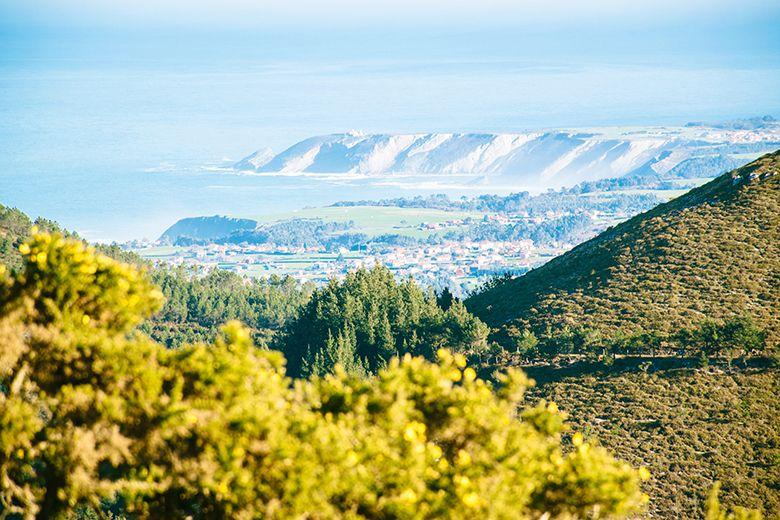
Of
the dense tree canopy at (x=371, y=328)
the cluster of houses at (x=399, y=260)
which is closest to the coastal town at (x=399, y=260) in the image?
the cluster of houses at (x=399, y=260)

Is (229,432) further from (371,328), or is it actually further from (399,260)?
(399,260)

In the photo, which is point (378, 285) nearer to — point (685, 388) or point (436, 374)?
point (685, 388)

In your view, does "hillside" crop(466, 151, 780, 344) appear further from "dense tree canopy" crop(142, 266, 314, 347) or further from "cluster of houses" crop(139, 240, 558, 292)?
"cluster of houses" crop(139, 240, 558, 292)

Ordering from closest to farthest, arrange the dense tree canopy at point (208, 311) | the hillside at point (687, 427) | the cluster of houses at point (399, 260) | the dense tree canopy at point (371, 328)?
the hillside at point (687, 427), the dense tree canopy at point (371, 328), the dense tree canopy at point (208, 311), the cluster of houses at point (399, 260)

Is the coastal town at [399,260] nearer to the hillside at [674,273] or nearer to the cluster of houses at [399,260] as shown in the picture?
the cluster of houses at [399,260]

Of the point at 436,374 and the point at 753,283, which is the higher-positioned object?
the point at 436,374

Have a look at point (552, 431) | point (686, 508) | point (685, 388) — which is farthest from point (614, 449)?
point (552, 431)

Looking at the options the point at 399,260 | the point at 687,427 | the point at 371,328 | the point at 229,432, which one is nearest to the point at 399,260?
the point at 399,260
